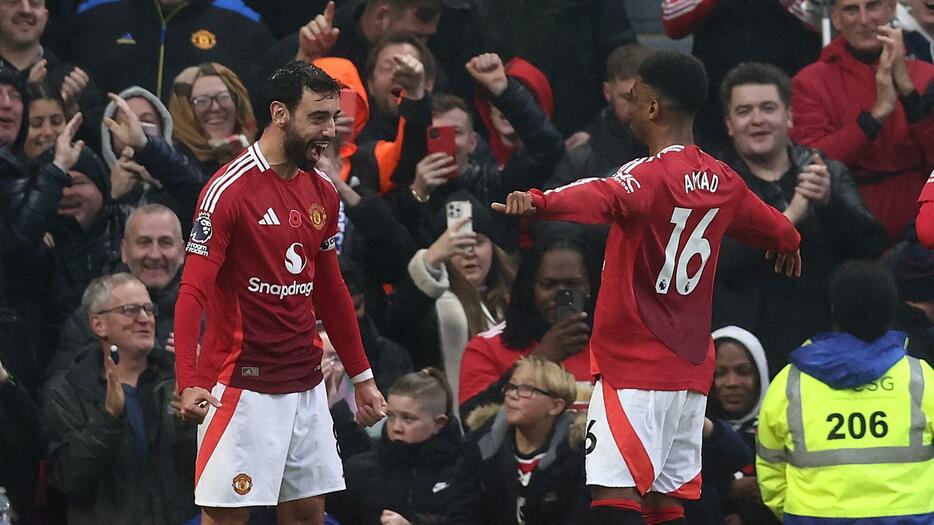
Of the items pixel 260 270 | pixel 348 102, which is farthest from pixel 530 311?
pixel 260 270

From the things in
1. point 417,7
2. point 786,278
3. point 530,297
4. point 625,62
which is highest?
point 417,7

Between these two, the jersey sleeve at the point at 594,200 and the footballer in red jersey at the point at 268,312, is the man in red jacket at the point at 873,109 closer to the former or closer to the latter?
the jersey sleeve at the point at 594,200

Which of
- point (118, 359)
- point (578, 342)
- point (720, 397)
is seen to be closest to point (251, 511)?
point (118, 359)

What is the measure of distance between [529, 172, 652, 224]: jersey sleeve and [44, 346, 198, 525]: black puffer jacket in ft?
8.34

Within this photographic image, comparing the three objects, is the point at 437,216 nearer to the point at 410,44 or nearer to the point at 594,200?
the point at 410,44

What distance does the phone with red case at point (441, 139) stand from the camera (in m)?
9.57

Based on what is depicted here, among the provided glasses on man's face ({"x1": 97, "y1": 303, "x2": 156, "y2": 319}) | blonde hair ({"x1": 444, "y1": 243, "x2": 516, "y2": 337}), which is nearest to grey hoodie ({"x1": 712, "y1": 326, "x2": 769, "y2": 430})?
blonde hair ({"x1": 444, "y1": 243, "x2": 516, "y2": 337})

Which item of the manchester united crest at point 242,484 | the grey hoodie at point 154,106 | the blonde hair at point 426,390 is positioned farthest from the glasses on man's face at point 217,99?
the manchester united crest at point 242,484

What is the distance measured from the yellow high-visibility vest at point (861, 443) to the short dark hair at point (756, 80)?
2.17 meters

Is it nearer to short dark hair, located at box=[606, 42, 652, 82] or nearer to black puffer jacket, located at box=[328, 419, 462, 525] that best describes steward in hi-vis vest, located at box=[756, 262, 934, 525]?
black puffer jacket, located at box=[328, 419, 462, 525]

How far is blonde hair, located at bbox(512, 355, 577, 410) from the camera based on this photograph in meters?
8.03

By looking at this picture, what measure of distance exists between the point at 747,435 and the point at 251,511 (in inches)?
96.1

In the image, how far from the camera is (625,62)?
9891 millimetres

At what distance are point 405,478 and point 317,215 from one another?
6.02 ft
